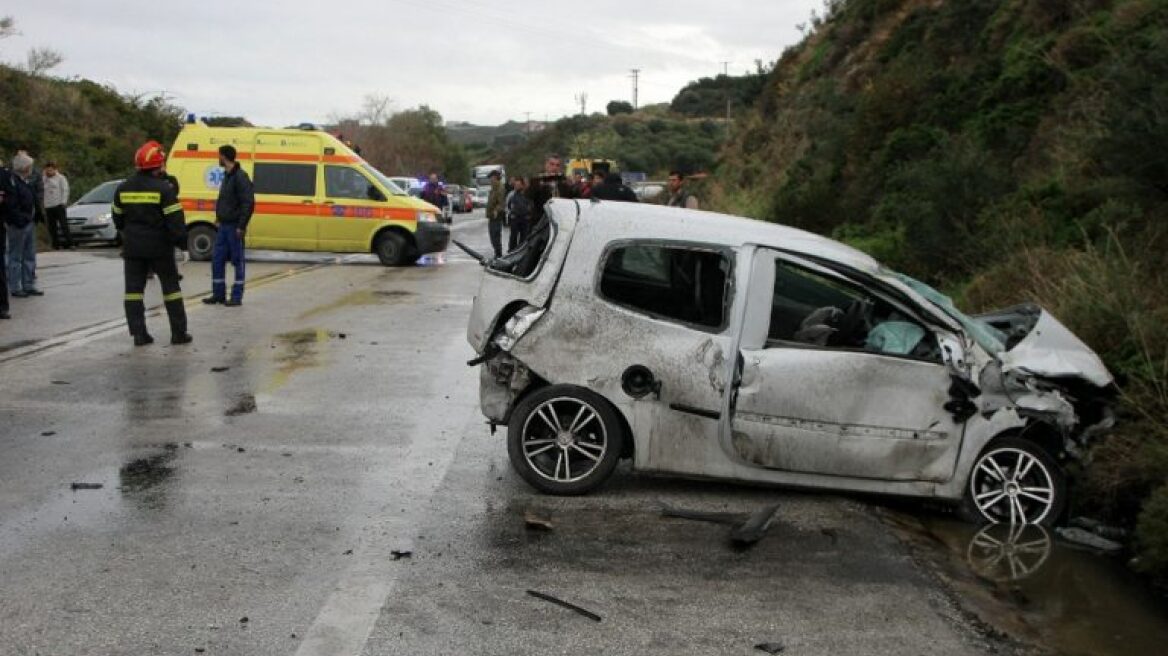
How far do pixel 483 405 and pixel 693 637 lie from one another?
8.87 ft

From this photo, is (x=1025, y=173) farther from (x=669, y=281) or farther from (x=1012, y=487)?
(x=669, y=281)

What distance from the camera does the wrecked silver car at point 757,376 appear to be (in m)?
6.75

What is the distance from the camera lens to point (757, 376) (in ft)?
22.2

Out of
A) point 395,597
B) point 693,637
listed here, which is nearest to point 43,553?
point 395,597

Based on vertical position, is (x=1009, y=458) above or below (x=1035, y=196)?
below

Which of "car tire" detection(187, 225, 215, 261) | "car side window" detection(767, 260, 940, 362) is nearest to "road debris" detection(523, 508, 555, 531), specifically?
"car side window" detection(767, 260, 940, 362)

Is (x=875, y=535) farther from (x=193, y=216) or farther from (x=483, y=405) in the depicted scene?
(x=193, y=216)

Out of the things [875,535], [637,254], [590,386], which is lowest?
[875,535]

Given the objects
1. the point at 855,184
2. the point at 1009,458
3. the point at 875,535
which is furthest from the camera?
the point at 855,184

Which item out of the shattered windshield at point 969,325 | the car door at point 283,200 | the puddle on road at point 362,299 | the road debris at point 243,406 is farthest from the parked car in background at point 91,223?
the shattered windshield at point 969,325

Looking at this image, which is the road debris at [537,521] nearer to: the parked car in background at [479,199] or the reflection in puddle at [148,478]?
the reflection in puddle at [148,478]

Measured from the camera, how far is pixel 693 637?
16.1ft

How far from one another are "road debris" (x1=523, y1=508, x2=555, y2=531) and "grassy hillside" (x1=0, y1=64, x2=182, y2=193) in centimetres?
3365

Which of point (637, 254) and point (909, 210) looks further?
point (909, 210)
